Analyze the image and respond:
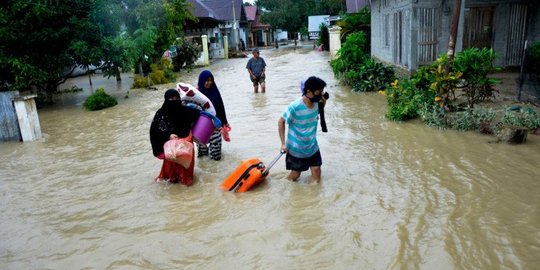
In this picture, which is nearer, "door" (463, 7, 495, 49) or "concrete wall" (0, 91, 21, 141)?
"concrete wall" (0, 91, 21, 141)

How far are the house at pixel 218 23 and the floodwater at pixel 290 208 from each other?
24.1m

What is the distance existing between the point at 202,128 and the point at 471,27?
1008cm

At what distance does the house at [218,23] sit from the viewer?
102 ft

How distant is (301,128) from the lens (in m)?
5.11

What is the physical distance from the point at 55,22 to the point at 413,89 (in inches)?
393

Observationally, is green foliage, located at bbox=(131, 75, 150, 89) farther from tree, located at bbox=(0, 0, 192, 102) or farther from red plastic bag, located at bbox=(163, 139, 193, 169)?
red plastic bag, located at bbox=(163, 139, 193, 169)

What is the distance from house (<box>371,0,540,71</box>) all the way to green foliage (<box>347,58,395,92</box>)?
0.61m

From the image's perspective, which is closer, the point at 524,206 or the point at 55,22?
the point at 524,206

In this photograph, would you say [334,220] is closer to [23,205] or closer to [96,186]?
[96,186]

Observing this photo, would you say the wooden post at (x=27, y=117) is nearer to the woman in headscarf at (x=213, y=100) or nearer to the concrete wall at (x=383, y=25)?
the woman in headscarf at (x=213, y=100)

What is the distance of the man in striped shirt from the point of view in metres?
4.90

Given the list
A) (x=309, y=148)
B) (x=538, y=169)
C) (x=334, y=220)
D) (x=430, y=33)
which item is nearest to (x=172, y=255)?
(x=334, y=220)

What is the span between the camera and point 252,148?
762cm

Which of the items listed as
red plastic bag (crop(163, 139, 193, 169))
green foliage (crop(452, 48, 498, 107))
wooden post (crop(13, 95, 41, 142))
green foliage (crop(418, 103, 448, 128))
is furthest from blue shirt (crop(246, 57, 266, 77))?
red plastic bag (crop(163, 139, 193, 169))
